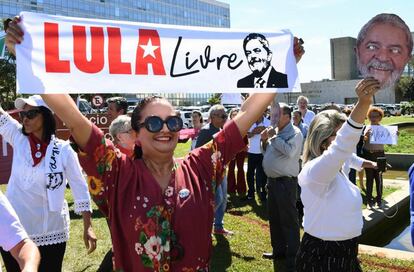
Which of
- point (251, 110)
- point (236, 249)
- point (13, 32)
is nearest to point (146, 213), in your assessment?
point (251, 110)

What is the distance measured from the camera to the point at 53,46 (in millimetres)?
2262

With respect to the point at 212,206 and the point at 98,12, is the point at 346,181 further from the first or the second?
the point at 98,12

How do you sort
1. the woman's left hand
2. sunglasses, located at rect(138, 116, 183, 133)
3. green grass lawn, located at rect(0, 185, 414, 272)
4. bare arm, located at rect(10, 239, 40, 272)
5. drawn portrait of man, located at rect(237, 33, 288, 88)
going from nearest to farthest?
1. bare arm, located at rect(10, 239, 40, 272)
2. sunglasses, located at rect(138, 116, 183, 133)
3. drawn portrait of man, located at rect(237, 33, 288, 88)
4. the woman's left hand
5. green grass lawn, located at rect(0, 185, 414, 272)

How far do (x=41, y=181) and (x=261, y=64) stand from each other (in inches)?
76.7

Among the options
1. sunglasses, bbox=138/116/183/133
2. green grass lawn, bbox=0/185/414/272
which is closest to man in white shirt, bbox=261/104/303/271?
green grass lawn, bbox=0/185/414/272

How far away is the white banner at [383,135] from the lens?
784 centimetres

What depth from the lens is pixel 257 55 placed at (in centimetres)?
276

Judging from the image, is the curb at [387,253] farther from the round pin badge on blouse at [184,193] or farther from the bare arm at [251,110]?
the round pin badge on blouse at [184,193]

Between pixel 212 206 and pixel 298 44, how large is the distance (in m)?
1.21

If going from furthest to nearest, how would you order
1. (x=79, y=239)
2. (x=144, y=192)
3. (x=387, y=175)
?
1. (x=387, y=175)
2. (x=79, y=239)
3. (x=144, y=192)

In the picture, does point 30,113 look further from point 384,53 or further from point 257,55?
point 384,53

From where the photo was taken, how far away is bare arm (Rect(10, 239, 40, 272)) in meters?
1.93

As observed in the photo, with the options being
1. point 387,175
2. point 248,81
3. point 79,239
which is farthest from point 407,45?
point 387,175

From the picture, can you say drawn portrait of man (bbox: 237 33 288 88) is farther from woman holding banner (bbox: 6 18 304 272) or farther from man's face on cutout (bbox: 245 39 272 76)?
woman holding banner (bbox: 6 18 304 272)
